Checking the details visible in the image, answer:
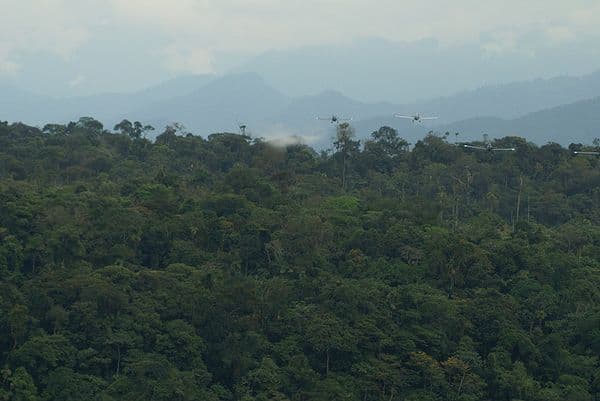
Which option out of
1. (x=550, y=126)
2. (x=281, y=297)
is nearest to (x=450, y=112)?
(x=550, y=126)

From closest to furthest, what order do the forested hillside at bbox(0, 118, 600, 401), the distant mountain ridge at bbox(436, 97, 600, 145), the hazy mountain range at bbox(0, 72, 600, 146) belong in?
1. the forested hillside at bbox(0, 118, 600, 401)
2. the distant mountain ridge at bbox(436, 97, 600, 145)
3. the hazy mountain range at bbox(0, 72, 600, 146)

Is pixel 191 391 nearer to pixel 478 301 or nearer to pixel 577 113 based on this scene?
pixel 478 301

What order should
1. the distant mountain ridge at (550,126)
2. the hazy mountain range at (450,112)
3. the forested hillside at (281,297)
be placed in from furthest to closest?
the hazy mountain range at (450,112) → the distant mountain ridge at (550,126) → the forested hillside at (281,297)

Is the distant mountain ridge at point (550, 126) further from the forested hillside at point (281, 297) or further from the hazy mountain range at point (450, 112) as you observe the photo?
the forested hillside at point (281, 297)

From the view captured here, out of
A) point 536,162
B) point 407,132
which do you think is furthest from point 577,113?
point 536,162

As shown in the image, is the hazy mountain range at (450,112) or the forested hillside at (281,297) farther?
the hazy mountain range at (450,112)

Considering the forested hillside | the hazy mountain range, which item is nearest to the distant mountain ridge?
the hazy mountain range

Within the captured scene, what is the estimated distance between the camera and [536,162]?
4419 centimetres

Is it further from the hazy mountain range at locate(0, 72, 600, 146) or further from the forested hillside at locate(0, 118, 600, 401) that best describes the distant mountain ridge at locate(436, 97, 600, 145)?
the forested hillside at locate(0, 118, 600, 401)

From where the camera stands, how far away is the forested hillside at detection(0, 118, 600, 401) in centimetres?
2300

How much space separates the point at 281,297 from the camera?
1013 inches

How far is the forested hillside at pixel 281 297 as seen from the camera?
23000 mm

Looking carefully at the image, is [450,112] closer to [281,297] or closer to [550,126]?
[550,126]

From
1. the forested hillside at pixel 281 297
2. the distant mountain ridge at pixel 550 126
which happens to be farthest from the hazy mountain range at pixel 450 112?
the forested hillside at pixel 281 297
